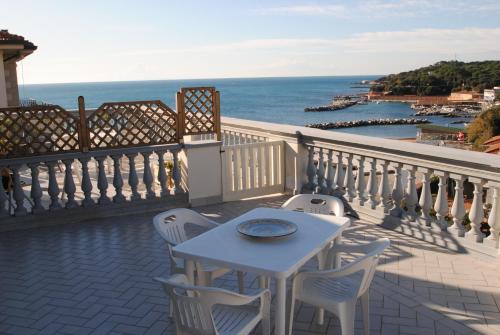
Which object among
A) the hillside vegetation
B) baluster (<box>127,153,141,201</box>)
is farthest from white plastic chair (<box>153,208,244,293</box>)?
the hillside vegetation

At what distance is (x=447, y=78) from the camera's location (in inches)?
2349

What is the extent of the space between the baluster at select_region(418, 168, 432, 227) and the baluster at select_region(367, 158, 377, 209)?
643mm

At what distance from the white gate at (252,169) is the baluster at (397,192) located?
2057mm

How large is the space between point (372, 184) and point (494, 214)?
5.11ft

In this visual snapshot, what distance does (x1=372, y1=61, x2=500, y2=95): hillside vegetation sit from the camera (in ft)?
165

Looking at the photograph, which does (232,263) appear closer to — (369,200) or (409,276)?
(409,276)

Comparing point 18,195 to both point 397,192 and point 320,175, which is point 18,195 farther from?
point 397,192

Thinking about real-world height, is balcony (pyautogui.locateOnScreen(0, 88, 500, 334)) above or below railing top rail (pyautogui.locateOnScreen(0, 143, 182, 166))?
below

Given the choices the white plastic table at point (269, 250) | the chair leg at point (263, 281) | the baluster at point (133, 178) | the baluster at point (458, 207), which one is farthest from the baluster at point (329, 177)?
the chair leg at point (263, 281)

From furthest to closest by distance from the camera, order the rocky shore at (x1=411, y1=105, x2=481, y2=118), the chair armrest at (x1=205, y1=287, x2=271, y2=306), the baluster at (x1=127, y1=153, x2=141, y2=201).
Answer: the rocky shore at (x1=411, y1=105, x2=481, y2=118) < the baluster at (x1=127, y1=153, x2=141, y2=201) < the chair armrest at (x1=205, y1=287, x2=271, y2=306)

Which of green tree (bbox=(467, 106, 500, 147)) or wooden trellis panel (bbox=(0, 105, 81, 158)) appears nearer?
wooden trellis panel (bbox=(0, 105, 81, 158))

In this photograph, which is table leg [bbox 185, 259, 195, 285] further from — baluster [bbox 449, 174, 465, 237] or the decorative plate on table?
baluster [bbox 449, 174, 465, 237]

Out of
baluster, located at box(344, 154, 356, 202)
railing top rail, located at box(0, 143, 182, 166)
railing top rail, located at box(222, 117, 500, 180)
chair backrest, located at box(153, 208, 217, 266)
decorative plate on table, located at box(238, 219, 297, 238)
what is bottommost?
baluster, located at box(344, 154, 356, 202)

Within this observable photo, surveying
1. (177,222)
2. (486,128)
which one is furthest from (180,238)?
(486,128)
